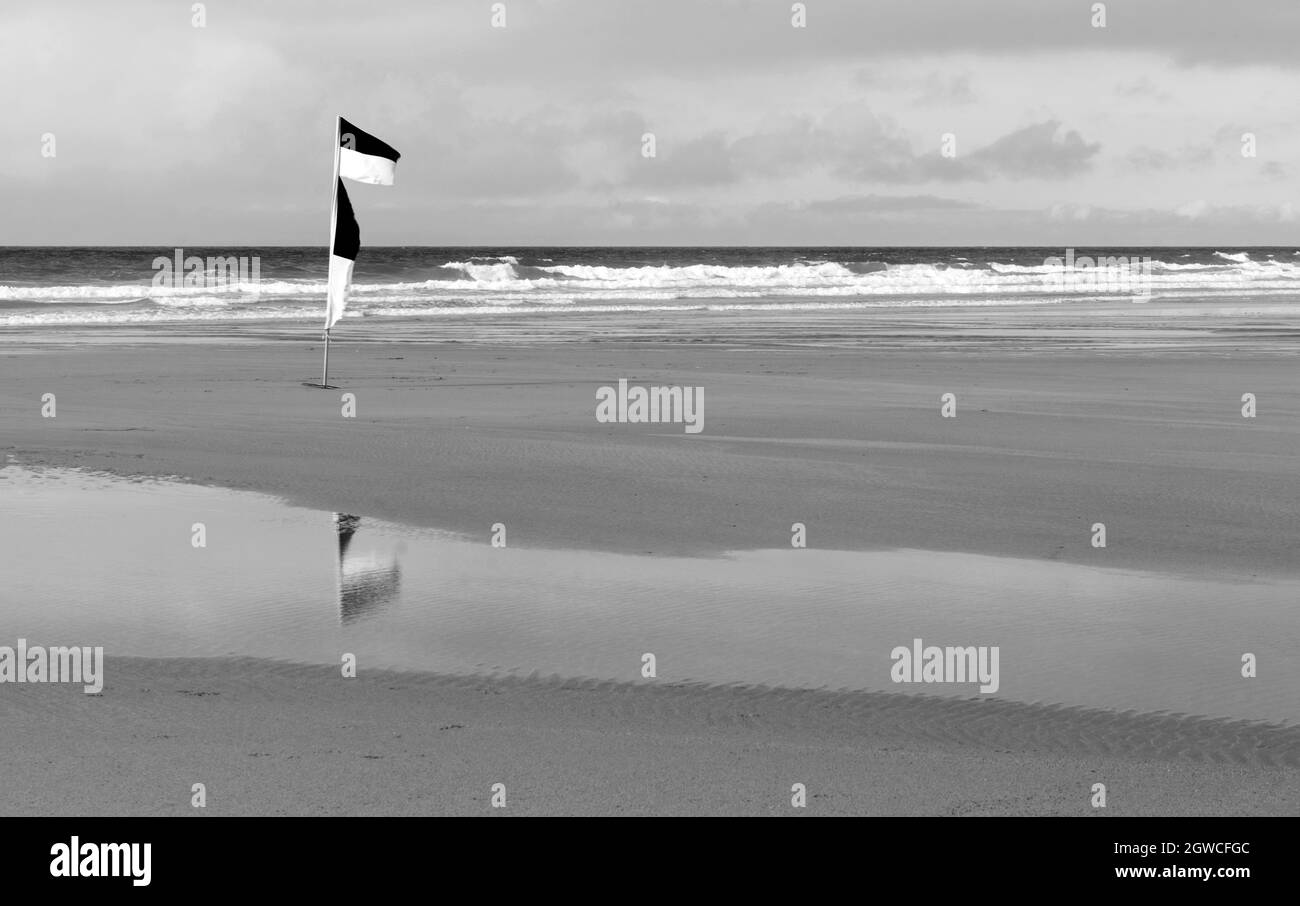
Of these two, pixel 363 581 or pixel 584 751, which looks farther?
pixel 363 581

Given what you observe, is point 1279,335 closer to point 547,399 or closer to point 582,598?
point 547,399

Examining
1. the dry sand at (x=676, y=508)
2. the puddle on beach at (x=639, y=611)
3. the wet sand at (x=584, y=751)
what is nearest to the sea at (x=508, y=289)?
the dry sand at (x=676, y=508)

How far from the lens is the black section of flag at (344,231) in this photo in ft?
49.2

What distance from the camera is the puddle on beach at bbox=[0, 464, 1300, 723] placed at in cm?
543

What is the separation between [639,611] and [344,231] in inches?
388

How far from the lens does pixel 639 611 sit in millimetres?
6336

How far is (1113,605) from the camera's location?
21.1 feet

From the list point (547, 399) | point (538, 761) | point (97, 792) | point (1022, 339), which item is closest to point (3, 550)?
point (97, 792)

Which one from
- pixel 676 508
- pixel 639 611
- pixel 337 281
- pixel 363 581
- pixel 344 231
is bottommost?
pixel 639 611

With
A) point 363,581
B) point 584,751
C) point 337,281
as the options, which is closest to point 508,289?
point 337,281

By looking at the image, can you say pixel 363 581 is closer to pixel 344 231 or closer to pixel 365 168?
pixel 344 231

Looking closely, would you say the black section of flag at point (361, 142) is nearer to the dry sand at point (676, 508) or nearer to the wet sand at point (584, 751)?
the dry sand at point (676, 508)

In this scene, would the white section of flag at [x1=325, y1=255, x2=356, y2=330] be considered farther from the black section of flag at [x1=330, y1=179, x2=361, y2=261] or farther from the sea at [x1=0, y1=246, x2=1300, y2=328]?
the sea at [x1=0, y1=246, x2=1300, y2=328]

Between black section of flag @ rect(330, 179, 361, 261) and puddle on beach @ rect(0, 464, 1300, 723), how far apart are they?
23.8 feet
